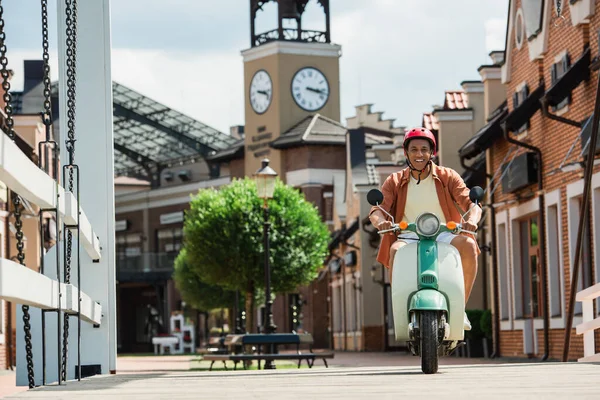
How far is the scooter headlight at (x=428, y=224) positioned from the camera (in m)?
10.0

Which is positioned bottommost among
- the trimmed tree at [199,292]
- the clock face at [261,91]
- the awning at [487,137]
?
the trimmed tree at [199,292]

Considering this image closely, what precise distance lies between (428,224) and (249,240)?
3204cm

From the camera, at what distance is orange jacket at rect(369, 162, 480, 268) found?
35.3ft

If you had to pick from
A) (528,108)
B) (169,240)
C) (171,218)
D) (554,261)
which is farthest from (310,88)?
(554,261)

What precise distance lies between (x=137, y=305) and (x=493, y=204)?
63.1m

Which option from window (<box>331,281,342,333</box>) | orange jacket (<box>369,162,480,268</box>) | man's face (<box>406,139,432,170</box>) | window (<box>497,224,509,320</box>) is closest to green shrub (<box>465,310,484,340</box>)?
window (<box>497,224,509,320</box>)

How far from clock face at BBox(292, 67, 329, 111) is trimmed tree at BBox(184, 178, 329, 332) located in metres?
27.3

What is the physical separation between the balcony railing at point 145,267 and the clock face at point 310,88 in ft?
49.6

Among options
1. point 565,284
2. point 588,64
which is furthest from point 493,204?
point 588,64

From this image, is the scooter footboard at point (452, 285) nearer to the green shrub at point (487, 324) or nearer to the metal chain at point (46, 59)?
the metal chain at point (46, 59)

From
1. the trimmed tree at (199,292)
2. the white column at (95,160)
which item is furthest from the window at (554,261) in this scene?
the trimmed tree at (199,292)

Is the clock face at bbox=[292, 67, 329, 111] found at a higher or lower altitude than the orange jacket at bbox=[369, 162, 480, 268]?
higher

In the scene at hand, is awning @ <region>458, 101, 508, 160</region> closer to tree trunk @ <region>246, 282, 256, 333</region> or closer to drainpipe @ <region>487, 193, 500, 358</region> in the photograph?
drainpipe @ <region>487, 193, 500, 358</region>

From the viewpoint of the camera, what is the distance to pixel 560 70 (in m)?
23.0
